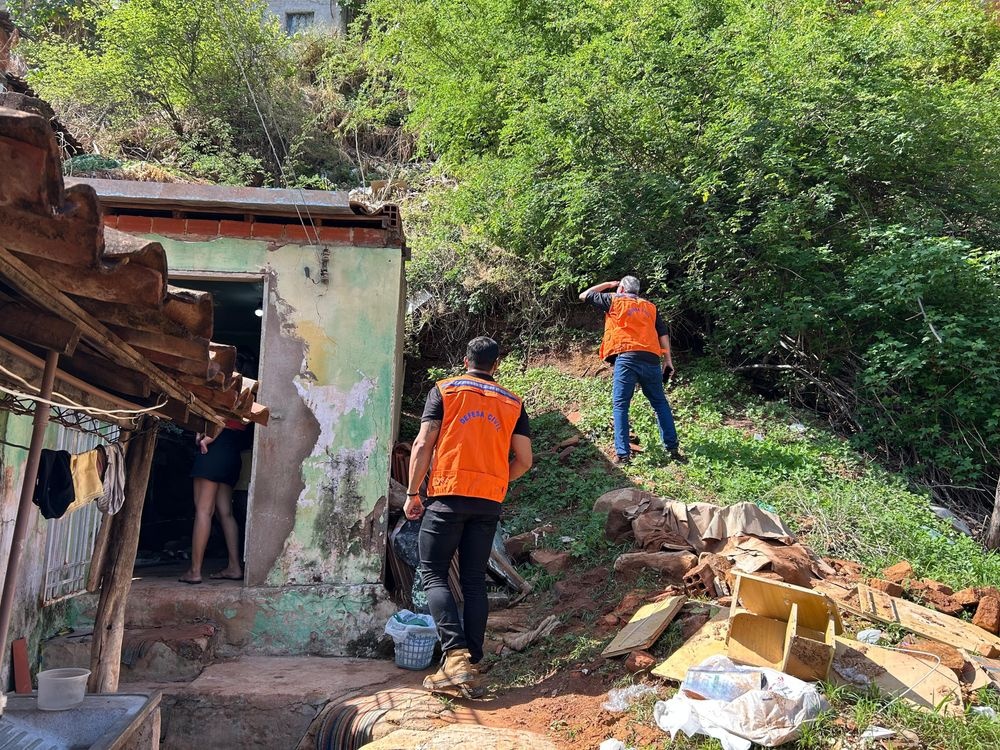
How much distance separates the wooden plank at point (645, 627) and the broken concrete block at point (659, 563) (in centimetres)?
55

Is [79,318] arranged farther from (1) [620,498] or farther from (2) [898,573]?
(2) [898,573]

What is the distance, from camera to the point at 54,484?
374cm

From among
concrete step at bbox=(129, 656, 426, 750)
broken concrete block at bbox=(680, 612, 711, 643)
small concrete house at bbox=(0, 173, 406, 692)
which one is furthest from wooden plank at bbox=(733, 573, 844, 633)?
small concrete house at bbox=(0, 173, 406, 692)

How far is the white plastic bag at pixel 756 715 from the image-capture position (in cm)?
359

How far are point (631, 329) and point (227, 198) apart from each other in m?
4.05

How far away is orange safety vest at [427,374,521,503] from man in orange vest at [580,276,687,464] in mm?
3078

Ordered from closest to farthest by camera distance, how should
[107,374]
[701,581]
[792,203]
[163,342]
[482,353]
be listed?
1. [163,342]
2. [107,374]
3. [482,353]
4. [701,581]
5. [792,203]

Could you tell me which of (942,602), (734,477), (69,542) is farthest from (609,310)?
(69,542)

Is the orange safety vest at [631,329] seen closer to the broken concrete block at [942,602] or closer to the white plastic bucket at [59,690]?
the broken concrete block at [942,602]

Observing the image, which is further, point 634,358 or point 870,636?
point 634,358

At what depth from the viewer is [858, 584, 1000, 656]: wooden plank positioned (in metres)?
4.74

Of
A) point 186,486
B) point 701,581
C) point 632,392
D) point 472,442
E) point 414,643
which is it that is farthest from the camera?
point 186,486

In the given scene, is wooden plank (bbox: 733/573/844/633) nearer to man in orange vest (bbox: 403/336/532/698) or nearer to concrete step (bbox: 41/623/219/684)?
man in orange vest (bbox: 403/336/532/698)

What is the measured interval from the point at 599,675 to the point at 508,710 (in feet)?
1.99
